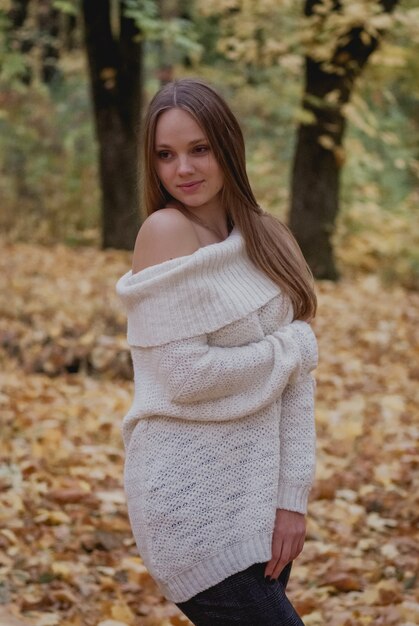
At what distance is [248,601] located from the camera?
6.90 ft

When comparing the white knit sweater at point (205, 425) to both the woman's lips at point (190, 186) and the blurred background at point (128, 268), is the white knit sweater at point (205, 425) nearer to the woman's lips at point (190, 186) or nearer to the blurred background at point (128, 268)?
the woman's lips at point (190, 186)

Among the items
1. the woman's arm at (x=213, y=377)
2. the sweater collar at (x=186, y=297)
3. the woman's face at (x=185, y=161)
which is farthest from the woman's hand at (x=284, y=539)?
the woman's face at (x=185, y=161)

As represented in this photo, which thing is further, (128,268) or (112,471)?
(128,268)

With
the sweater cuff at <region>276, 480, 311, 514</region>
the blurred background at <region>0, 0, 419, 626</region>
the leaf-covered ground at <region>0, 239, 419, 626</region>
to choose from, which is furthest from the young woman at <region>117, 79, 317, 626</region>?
the leaf-covered ground at <region>0, 239, 419, 626</region>

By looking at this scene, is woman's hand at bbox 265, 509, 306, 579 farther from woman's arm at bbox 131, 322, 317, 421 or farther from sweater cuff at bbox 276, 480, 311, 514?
woman's arm at bbox 131, 322, 317, 421

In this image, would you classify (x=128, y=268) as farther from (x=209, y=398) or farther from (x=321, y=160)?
(x=209, y=398)

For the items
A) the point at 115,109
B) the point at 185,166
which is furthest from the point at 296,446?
the point at 115,109

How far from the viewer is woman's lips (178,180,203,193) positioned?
7.30 feet

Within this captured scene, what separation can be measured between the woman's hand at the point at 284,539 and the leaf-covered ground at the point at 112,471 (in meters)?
1.05

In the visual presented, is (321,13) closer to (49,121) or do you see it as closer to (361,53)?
(361,53)

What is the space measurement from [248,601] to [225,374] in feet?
1.75

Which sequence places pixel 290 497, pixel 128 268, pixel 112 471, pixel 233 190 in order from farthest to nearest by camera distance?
pixel 128 268
pixel 112 471
pixel 233 190
pixel 290 497

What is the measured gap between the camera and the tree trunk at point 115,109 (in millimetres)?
10586

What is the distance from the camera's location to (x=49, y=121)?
14125 mm
